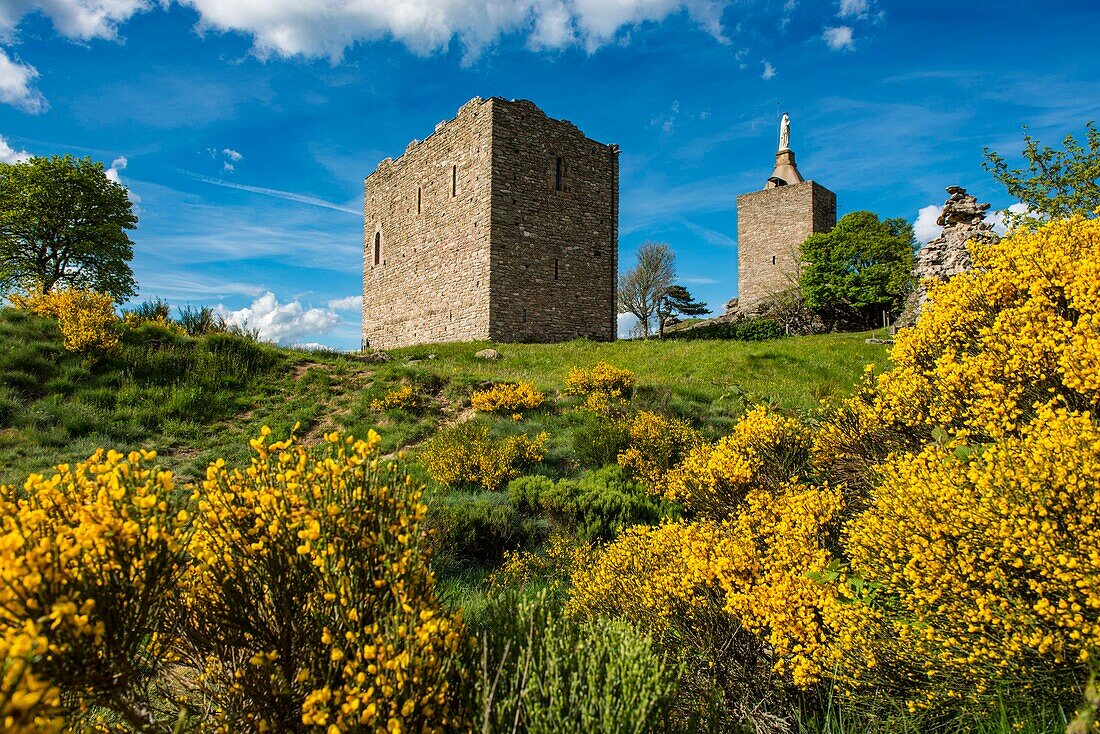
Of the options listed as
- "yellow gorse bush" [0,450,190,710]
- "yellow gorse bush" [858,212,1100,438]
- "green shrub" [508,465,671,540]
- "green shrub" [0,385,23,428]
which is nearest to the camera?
"yellow gorse bush" [0,450,190,710]

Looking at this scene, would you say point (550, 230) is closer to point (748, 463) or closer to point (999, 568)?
point (748, 463)

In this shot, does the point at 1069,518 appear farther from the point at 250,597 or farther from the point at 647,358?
the point at 647,358

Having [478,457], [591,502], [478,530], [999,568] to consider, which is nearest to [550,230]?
[478,457]

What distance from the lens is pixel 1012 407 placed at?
3010 millimetres

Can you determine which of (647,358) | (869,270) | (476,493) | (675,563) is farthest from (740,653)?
(869,270)

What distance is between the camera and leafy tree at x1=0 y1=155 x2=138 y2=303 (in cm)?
2477

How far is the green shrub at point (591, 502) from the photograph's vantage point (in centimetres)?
571

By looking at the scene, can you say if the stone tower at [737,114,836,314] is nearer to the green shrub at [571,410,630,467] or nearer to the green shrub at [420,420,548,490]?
the green shrub at [571,410,630,467]

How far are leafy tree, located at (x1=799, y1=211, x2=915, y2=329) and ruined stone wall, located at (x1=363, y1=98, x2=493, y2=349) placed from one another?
74.2 feet

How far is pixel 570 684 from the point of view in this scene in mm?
1970

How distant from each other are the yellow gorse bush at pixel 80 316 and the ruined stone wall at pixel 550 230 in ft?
35.0

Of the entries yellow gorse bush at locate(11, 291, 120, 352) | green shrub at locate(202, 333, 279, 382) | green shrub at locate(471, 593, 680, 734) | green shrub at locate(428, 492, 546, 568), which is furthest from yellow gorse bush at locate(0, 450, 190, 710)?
yellow gorse bush at locate(11, 291, 120, 352)

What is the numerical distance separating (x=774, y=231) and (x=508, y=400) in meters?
35.0

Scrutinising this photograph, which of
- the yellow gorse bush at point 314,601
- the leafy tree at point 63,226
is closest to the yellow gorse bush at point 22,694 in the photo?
the yellow gorse bush at point 314,601
